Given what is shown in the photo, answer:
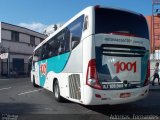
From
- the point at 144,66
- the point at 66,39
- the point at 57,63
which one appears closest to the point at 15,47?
the point at 57,63

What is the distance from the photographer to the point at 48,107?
11.1 m

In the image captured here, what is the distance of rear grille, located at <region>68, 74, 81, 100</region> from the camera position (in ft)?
31.2

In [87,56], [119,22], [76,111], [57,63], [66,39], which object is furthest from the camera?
[57,63]

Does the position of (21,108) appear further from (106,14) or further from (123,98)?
(106,14)

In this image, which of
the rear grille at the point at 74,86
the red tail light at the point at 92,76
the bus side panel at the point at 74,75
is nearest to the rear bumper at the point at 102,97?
the red tail light at the point at 92,76

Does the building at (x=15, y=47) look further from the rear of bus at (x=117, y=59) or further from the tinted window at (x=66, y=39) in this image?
the rear of bus at (x=117, y=59)

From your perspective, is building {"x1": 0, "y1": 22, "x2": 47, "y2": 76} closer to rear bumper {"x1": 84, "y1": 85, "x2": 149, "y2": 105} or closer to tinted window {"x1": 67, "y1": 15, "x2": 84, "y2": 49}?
tinted window {"x1": 67, "y1": 15, "x2": 84, "y2": 49}

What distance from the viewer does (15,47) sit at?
47.8 metres

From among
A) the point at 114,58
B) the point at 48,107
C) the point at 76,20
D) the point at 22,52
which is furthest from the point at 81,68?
the point at 22,52

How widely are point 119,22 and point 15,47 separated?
40216 millimetres


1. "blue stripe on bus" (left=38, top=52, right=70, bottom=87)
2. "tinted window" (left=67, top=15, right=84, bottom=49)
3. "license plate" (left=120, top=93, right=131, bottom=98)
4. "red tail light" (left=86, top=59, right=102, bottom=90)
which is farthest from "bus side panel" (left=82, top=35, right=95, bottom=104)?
"blue stripe on bus" (left=38, top=52, right=70, bottom=87)

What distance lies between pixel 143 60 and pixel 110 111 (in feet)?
7.11

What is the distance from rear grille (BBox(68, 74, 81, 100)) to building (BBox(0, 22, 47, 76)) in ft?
115

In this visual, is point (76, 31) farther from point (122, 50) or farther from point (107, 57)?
point (122, 50)
